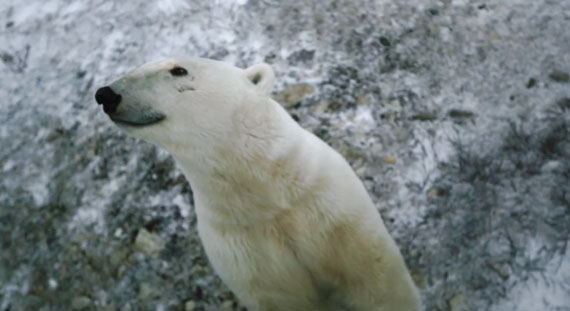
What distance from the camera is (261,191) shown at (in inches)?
95.3

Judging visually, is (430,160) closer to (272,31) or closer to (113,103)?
(272,31)

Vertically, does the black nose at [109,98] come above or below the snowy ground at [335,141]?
above

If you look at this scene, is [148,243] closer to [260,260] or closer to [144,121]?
[260,260]

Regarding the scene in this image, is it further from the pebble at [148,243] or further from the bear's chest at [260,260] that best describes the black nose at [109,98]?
the pebble at [148,243]

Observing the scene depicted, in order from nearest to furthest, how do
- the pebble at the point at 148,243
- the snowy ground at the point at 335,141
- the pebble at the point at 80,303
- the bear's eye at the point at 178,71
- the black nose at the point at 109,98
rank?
the black nose at the point at 109,98 → the bear's eye at the point at 178,71 → the snowy ground at the point at 335,141 → the pebble at the point at 80,303 → the pebble at the point at 148,243

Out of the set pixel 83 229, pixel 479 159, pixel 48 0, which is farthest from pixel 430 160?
pixel 48 0

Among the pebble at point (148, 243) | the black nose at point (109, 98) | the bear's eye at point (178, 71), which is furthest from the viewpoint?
the pebble at point (148, 243)

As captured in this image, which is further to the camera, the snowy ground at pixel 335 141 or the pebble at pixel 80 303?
the pebble at pixel 80 303

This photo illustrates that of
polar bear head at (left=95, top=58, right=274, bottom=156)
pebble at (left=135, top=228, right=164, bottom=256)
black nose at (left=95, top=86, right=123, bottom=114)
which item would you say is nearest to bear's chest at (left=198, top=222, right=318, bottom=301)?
polar bear head at (left=95, top=58, right=274, bottom=156)

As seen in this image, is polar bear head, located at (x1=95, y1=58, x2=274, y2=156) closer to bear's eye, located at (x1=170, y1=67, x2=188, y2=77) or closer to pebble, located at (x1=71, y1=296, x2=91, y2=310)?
bear's eye, located at (x1=170, y1=67, x2=188, y2=77)

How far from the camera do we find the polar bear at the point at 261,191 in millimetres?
2328

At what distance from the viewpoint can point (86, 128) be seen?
→ 4270 millimetres

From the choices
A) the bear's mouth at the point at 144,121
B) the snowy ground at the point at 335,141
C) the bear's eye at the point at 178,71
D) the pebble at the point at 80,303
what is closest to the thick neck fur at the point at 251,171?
the bear's mouth at the point at 144,121

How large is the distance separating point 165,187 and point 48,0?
99.2 inches
